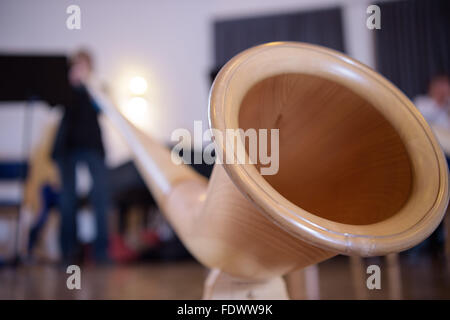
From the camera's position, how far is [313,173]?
2.03 ft

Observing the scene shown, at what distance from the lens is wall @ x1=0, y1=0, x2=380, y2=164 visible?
3789mm

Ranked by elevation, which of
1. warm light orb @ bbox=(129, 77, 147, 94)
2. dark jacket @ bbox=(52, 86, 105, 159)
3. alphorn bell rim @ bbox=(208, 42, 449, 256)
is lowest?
alphorn bell rim @ bbox=(208, 42, 449, 256)

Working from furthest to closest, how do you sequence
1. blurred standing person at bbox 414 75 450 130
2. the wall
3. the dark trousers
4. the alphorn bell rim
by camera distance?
the wall, blurred standing person at bbox 414 75 450 130, the dark trousers, the alphorn bell rim

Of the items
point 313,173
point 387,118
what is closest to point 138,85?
point 313,173

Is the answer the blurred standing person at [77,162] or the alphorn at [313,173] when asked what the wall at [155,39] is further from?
the alphorn at [313,173]

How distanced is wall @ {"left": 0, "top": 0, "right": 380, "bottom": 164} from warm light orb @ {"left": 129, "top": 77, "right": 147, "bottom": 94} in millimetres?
74

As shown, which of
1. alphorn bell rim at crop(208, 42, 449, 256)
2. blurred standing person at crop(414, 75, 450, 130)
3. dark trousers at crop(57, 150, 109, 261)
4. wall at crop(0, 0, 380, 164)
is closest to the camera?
alphorn bell rim at crop(208, 42, 449, 256)

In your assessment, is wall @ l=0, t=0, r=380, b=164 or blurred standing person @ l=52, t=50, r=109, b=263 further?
wall @ l=0, t=0, r=380, b=164

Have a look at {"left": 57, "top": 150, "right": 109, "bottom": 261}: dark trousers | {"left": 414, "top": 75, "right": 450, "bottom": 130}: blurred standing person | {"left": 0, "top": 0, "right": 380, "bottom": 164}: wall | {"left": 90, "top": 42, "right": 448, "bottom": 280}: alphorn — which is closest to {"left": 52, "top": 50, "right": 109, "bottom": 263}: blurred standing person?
{"left": 57, "top": 150, "right": 109, "bottom": 261}: dark trousers

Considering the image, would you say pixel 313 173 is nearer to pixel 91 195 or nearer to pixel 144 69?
pixel 91 195

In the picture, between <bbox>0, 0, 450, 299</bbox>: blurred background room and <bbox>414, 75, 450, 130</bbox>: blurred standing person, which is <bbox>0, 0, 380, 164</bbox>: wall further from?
<bbox>414, 75, 450, 130</bbox>: blurred standing person

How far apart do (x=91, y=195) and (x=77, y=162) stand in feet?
0.69

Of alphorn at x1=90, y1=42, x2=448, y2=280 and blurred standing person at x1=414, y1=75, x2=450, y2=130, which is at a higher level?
blurred standing person at x1=414, y1=75, x2=450, y2=130
